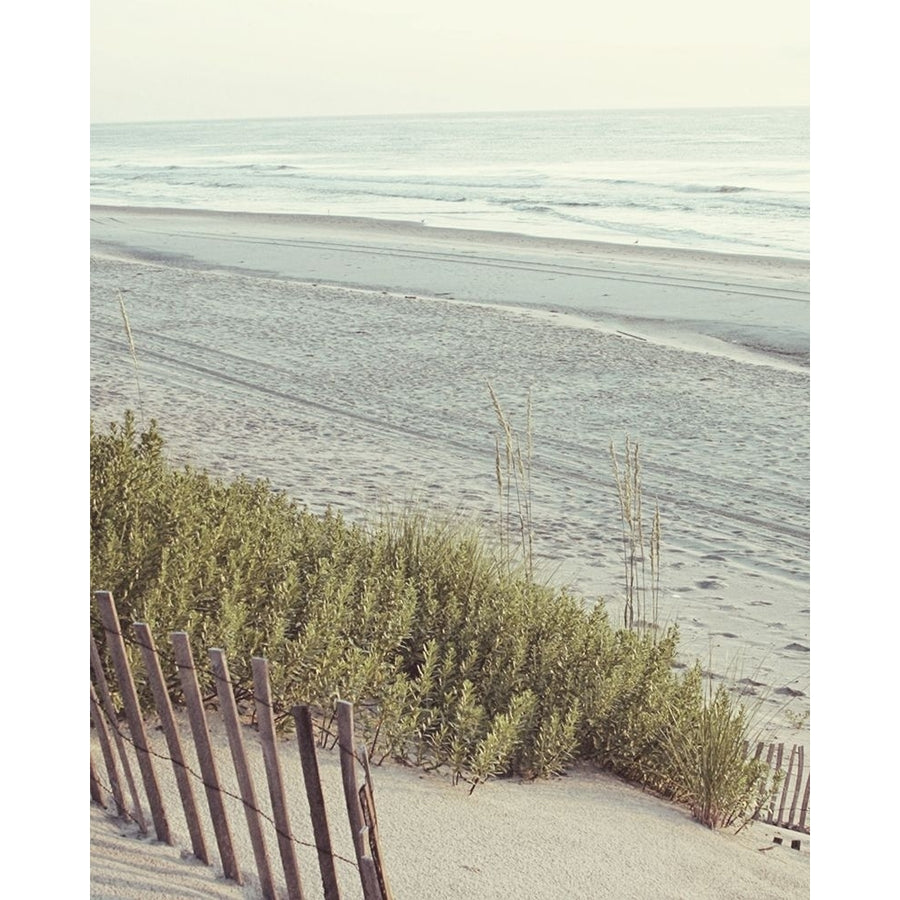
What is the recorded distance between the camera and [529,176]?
33.7m

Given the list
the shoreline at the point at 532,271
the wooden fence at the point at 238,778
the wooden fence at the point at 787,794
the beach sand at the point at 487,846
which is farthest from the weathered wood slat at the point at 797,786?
the shoreline at the point at 532,271

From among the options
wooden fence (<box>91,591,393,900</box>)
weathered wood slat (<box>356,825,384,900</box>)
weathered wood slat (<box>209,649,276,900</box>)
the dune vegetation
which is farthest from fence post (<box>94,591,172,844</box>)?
weathered wood slat (<box>356,825,384,900</box>)

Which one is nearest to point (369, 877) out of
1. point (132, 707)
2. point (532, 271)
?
point (132, 707)

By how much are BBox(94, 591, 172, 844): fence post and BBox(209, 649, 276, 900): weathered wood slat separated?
0.22 meters

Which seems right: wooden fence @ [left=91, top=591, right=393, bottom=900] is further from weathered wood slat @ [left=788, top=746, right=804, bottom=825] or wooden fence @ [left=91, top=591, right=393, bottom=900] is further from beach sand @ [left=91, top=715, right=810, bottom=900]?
weathered wood slat @ [left=788, top=746, right=804, bottom=825]

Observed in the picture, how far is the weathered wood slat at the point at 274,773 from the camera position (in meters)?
2.24

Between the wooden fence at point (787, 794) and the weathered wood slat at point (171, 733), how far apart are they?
171 cm

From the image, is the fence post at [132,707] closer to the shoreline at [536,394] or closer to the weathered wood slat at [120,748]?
the weathered wood slat at [120,748]

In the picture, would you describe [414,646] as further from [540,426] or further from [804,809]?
[540,426]

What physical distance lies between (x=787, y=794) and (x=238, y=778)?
227cm

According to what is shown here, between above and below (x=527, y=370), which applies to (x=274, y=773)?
below

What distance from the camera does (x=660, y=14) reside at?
114 ft
